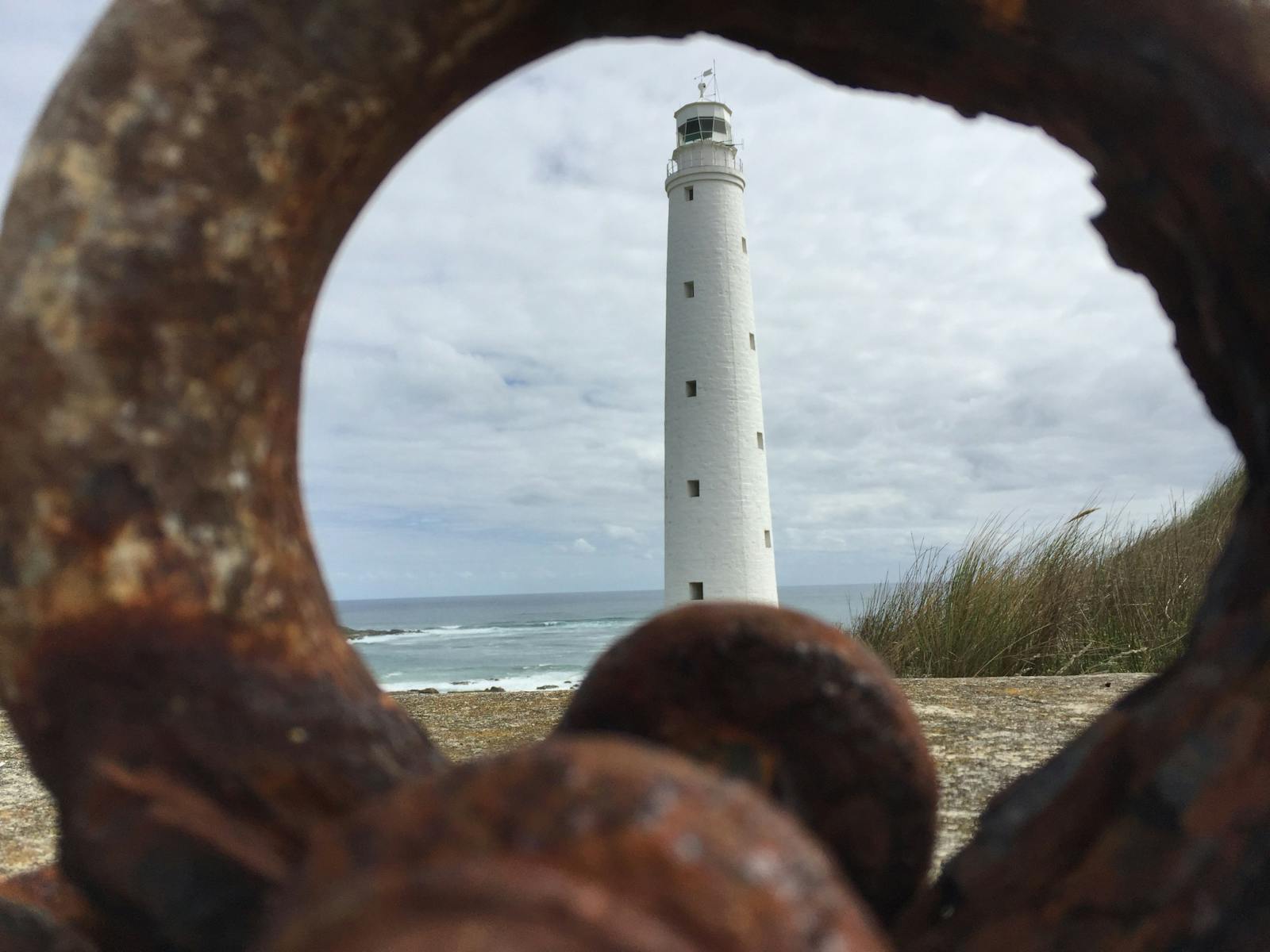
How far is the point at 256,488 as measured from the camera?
953 mm

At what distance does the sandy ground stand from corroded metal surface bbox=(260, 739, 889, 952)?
1.53 m

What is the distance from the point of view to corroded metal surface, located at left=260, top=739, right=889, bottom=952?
590 mm

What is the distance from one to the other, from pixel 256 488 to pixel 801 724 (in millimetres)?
654

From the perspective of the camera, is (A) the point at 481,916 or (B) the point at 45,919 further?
(B) the point at 45,919

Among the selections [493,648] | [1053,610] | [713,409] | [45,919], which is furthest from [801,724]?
[493,648]

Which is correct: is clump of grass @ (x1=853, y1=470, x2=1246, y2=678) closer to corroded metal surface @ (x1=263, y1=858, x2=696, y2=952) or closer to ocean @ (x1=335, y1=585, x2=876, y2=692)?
ocean @ (x1=335, y1=585, x2=876, y2=692)

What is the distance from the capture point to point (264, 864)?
0.86 meters

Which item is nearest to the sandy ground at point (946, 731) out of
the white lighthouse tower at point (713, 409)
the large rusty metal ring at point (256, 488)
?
the large rusty metal ring at point (256, 488)

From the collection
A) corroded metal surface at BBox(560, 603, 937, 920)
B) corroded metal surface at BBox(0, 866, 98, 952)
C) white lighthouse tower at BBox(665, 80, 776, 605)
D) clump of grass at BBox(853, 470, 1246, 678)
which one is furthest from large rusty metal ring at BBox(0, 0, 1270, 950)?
white lighthouse tower at BBox(665, 80, 776, 605)

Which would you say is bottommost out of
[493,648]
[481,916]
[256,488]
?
[493,648]

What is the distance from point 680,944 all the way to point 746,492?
2321 cm

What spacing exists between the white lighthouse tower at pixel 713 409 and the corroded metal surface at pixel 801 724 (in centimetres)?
2157

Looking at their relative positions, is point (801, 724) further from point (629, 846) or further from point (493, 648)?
point (493, 648)

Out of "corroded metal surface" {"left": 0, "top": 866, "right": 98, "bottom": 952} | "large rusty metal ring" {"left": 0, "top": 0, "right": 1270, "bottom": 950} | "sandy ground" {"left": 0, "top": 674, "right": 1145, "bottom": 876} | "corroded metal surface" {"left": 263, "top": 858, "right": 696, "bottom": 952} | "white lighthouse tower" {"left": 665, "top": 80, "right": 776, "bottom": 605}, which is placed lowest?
"sandy ground" {"left": 0, "top": 674, "right": 1145, "bottom": 876}
